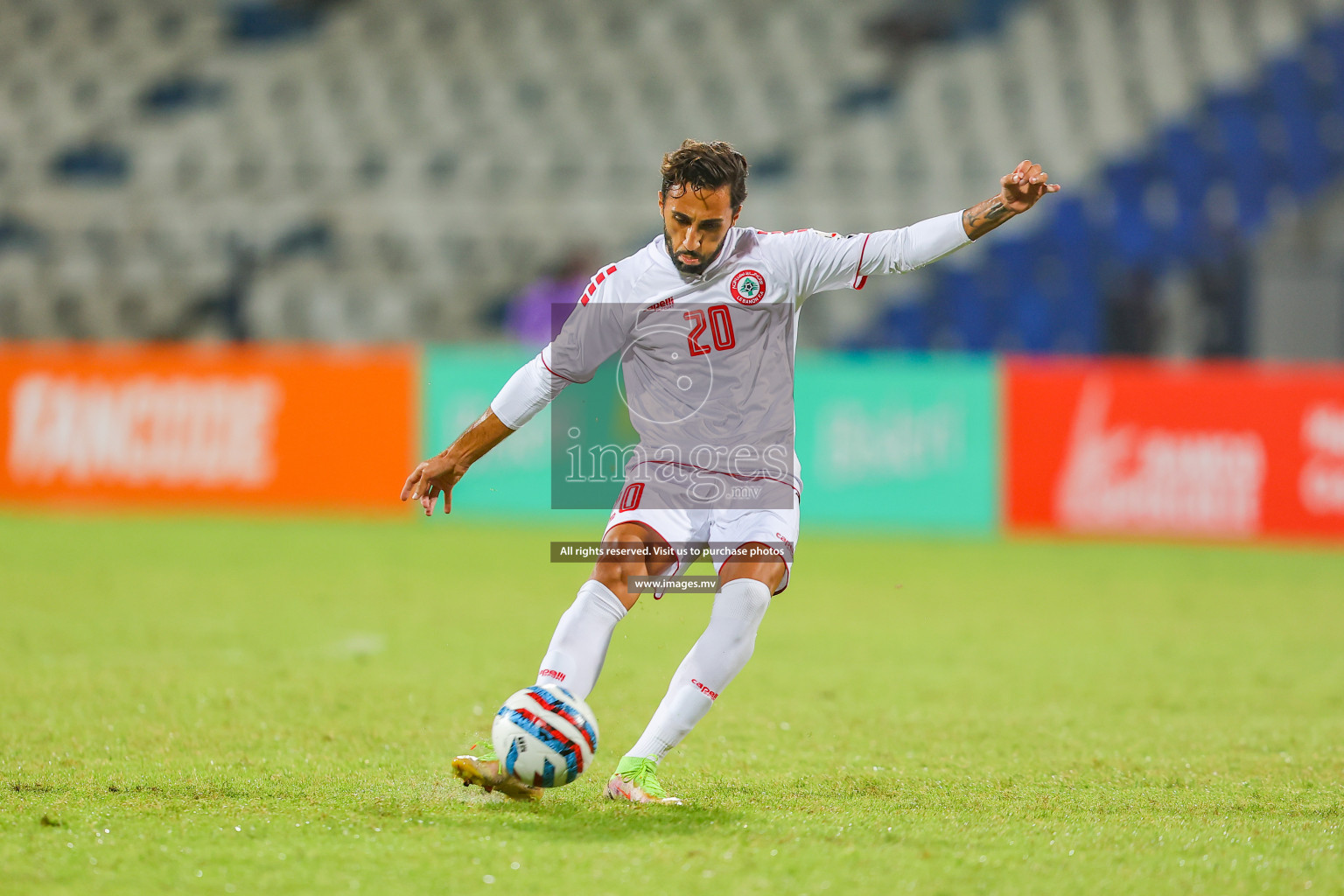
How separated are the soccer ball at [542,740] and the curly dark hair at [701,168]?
1555mm

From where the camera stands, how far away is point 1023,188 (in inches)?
167

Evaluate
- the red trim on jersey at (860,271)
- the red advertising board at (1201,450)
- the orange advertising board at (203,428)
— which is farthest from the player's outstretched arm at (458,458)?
the red advertising board at (1201,450)

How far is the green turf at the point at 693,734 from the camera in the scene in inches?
140

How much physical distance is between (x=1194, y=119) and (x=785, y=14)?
5497mm

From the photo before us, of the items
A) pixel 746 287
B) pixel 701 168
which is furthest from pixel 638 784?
pixel 701 168

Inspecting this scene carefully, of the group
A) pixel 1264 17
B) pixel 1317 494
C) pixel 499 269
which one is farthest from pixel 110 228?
pixel 1264 17

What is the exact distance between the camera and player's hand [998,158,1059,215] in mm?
4230

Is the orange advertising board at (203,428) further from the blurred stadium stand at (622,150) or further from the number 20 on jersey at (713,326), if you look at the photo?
the number 20 on jersey at (713,326)

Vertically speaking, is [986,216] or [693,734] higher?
[986,216]

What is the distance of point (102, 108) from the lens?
684 inches

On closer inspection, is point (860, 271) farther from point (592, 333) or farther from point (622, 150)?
point (622, 150)

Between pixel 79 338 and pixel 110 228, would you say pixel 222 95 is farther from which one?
pixel 79 338

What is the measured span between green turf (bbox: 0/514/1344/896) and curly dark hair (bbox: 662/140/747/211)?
1.83 meters

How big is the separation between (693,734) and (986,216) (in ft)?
7.52
